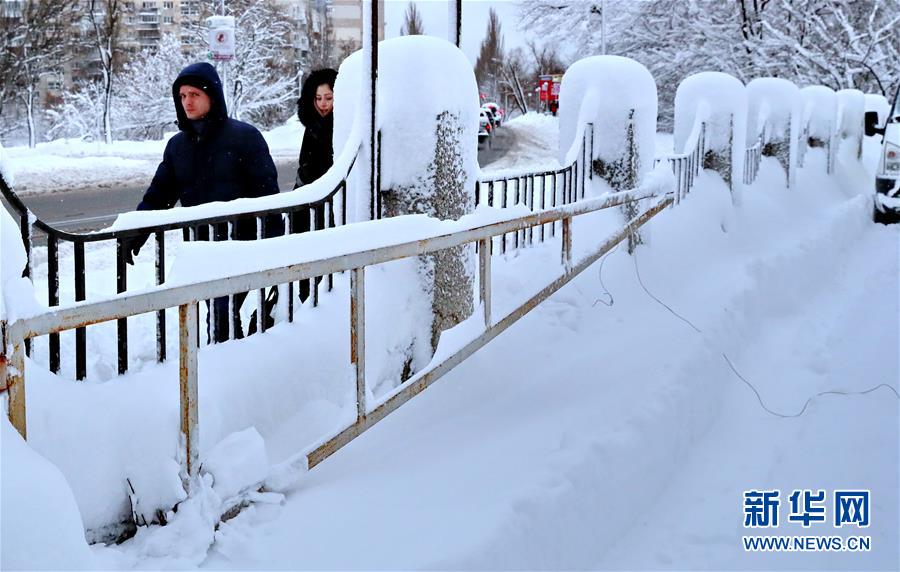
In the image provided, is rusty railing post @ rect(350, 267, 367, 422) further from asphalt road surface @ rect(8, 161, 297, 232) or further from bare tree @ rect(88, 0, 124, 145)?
bare tree @ rect(88, 0, 124, 145)

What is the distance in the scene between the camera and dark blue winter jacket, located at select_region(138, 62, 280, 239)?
168 inches

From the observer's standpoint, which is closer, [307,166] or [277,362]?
[277,362]

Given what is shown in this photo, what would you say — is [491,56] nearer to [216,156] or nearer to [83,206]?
[83,206]

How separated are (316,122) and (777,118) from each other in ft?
31.5

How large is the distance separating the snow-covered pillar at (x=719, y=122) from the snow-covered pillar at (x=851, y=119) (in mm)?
8845

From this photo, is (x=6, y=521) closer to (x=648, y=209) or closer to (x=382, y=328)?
(x=382, y=328)

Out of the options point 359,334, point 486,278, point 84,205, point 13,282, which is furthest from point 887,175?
point 84,205

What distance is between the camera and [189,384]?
99.3 inches

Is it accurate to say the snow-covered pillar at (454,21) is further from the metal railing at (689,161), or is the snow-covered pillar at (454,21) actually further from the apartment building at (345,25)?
the apartment building at (345,25)

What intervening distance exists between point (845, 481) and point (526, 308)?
149cm

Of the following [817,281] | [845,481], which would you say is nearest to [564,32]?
[817,281]

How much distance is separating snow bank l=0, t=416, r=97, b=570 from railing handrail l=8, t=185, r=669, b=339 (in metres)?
0.25

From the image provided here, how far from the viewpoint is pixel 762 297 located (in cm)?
700

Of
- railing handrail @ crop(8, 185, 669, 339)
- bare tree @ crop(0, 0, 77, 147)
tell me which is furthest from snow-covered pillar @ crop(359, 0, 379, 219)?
bare tree @ crop(0, 0, 77, 147)
